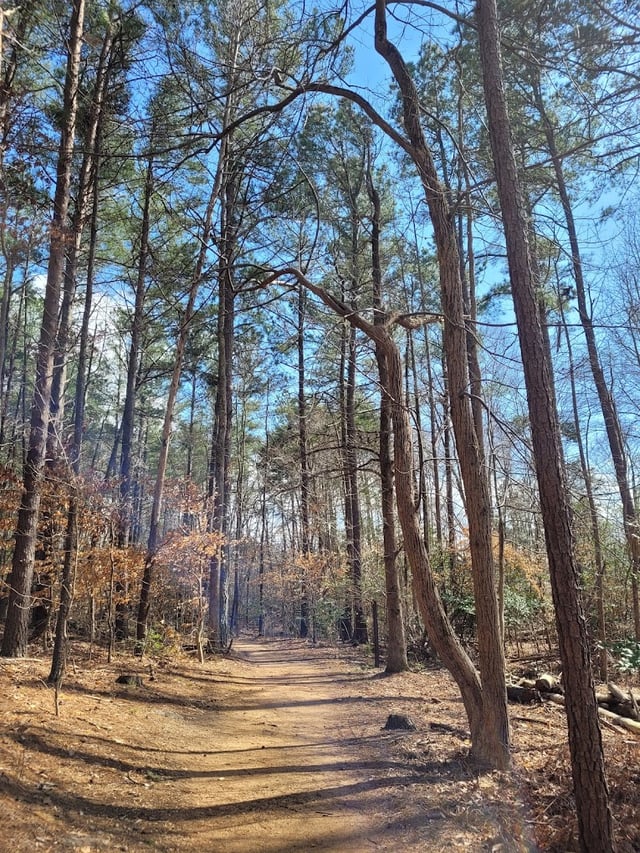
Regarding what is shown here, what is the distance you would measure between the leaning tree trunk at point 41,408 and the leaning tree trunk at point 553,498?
19.0 ft

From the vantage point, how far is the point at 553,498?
3840 mm

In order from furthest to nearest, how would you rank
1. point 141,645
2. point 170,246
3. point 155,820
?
point 170,246, point 141,645, point 155,820

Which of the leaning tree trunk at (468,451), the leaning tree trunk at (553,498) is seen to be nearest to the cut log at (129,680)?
the leaning tree trunk at (468,451)

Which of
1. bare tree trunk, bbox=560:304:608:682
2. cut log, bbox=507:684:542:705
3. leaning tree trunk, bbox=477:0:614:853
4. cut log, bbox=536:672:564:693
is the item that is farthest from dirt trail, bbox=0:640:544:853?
bare tree trunk, bbox=560:304:608:682

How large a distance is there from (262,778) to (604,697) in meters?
4.72

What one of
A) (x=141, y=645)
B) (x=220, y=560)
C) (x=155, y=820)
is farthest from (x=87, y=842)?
(x=220, y=560)

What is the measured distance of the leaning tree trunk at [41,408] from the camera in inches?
272

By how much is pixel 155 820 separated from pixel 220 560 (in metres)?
8.35

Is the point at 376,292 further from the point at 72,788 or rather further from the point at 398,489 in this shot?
the point at 72,788

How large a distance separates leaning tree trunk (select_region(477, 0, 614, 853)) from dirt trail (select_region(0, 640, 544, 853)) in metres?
0.67

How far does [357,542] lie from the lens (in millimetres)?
16188

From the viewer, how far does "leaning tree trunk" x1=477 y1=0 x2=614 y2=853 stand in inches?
133

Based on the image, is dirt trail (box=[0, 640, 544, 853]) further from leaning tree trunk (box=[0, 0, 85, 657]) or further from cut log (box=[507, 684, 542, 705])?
cut log (box=[507, 684, 542, 705])

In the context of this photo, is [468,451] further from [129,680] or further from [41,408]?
[41,408]
